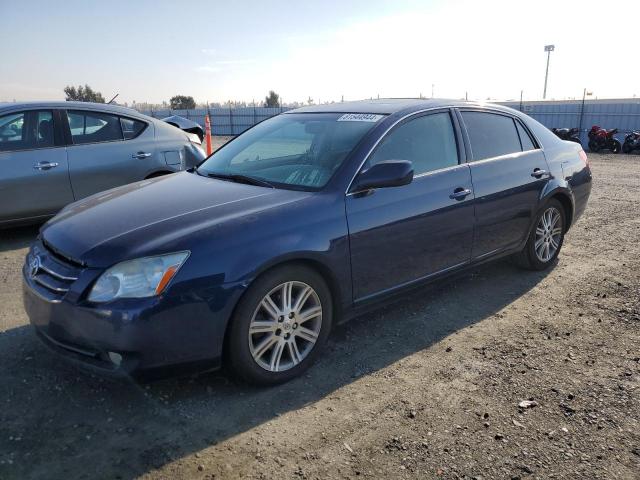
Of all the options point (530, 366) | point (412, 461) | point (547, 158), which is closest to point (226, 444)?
point (412, 461)

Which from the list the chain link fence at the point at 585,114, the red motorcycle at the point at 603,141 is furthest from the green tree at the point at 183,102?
the red motorcycle at the point at 603,141

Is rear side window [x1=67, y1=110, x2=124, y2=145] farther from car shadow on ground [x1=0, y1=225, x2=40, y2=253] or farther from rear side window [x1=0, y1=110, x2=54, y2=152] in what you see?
car shadow on ground [x1=0, y1=225, x2=40, y2=253]

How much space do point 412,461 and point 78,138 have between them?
5577mm

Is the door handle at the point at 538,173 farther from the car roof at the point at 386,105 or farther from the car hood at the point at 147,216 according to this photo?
the car hood at the point at 147,216

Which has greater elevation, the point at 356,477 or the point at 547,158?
the point at 547,158

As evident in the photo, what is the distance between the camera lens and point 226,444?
2686 mm

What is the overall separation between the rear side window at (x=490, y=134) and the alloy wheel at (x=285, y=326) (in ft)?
6.81

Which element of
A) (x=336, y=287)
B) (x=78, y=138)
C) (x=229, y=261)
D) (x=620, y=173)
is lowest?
(x=620, y=173)

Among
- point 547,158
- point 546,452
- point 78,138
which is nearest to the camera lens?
point 546,452

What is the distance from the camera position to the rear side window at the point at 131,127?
6770mm

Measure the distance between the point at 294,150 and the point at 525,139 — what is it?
230cm

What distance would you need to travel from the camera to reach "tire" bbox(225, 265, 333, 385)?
2.99m

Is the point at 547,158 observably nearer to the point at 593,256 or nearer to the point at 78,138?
the point at 593,256

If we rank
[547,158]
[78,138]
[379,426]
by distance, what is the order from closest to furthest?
[379,426] < [547,158] < [78,138]
